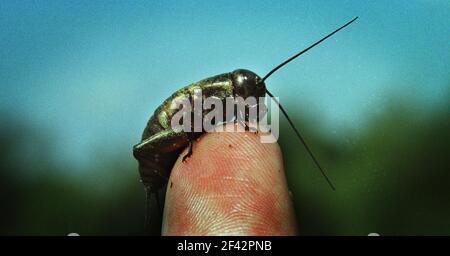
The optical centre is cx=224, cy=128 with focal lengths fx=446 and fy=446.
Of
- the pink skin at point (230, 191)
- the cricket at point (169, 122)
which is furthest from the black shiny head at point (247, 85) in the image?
the pink skin at point (230, 191)

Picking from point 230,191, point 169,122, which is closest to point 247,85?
point 169,122

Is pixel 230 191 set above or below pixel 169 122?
below

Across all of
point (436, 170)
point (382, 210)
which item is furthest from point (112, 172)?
point (436, 170)

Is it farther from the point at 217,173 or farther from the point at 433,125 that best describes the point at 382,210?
the point at 217,173

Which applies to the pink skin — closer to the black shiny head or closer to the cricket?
the cricket

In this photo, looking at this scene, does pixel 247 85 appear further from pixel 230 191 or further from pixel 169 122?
pixel 230 191

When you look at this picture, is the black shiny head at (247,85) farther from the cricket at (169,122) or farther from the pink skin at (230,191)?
the pink skin at (230,191)
